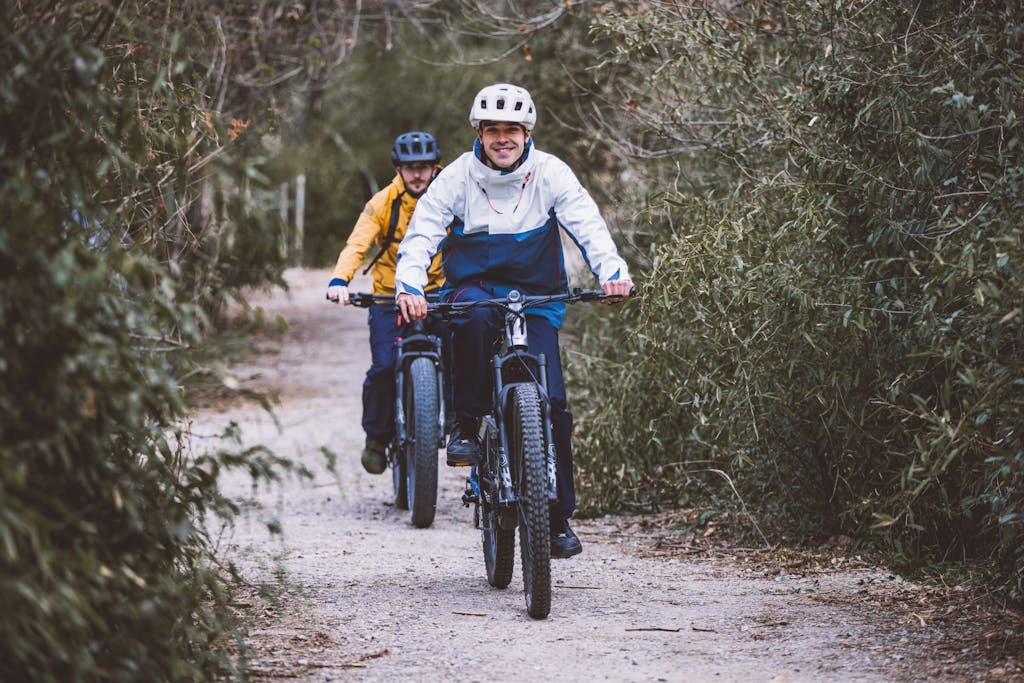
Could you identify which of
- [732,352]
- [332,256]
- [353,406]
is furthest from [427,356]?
[332,256]

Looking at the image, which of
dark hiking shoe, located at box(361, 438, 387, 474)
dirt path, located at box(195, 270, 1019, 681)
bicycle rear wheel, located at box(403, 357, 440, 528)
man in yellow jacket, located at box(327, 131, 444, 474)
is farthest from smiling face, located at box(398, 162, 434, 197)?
dirt path, located at box(195, 270, 1019, 681)

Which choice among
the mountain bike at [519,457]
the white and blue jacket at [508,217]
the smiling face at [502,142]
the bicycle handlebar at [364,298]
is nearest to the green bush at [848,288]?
the white and blue jacket at [508,217]

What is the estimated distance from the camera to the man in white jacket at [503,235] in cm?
577

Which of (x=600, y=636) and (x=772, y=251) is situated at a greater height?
(x=772, y=251)

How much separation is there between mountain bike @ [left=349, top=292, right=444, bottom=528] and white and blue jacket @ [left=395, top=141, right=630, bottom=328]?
121 centimetres

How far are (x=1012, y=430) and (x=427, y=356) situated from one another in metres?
4.03

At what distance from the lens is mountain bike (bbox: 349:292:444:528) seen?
7617mm

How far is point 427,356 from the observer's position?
318 inches

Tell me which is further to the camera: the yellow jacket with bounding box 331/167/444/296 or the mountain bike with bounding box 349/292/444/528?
the yellow jacket with bounding box 331/167/444/296

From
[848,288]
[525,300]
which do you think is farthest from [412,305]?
[848,288]

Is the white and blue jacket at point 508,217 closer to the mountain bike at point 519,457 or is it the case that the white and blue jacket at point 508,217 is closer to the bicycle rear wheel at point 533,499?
the mountain bike at point 519,457

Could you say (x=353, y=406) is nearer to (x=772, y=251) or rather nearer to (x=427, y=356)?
(x=427, y=356)

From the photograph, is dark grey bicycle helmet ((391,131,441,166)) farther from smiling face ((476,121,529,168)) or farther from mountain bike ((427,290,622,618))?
mountain bike ((427,290,622,618))

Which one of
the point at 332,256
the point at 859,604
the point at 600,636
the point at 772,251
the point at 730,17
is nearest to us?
the point at 600,636
